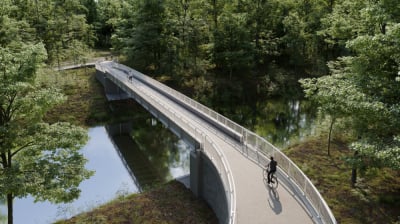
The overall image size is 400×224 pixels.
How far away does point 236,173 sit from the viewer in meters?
16.0

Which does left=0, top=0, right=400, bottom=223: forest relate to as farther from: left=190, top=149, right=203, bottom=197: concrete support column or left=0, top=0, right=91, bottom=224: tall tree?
left=190, top=149, right=203, bottom=197: concrete support column

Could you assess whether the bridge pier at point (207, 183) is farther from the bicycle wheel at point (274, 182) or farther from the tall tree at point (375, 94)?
the tall tree at point (375, 94)

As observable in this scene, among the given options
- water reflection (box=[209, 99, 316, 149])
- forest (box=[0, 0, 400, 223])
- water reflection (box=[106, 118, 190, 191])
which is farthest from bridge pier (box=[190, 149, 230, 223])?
forest (box=[0, 0, 400, 223])

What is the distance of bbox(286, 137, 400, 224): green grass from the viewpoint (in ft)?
55.0

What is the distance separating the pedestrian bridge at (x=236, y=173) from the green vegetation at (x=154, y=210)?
A: 0.78 m

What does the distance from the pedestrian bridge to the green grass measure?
13.5 ft

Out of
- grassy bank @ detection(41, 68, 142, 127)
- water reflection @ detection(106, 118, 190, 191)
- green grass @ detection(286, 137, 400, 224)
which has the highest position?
grassy bank @ detection(41, 68, 142, 127)

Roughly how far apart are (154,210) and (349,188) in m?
11.4

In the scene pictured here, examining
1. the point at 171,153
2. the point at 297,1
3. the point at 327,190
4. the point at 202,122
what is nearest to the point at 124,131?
the point at 171,153

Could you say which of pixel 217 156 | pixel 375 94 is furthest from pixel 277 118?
pixel 375 94

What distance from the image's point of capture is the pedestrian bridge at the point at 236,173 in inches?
513

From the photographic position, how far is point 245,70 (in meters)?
44.5

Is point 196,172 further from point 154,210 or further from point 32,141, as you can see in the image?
point 32,141

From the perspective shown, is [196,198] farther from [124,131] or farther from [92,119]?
[92,119]
